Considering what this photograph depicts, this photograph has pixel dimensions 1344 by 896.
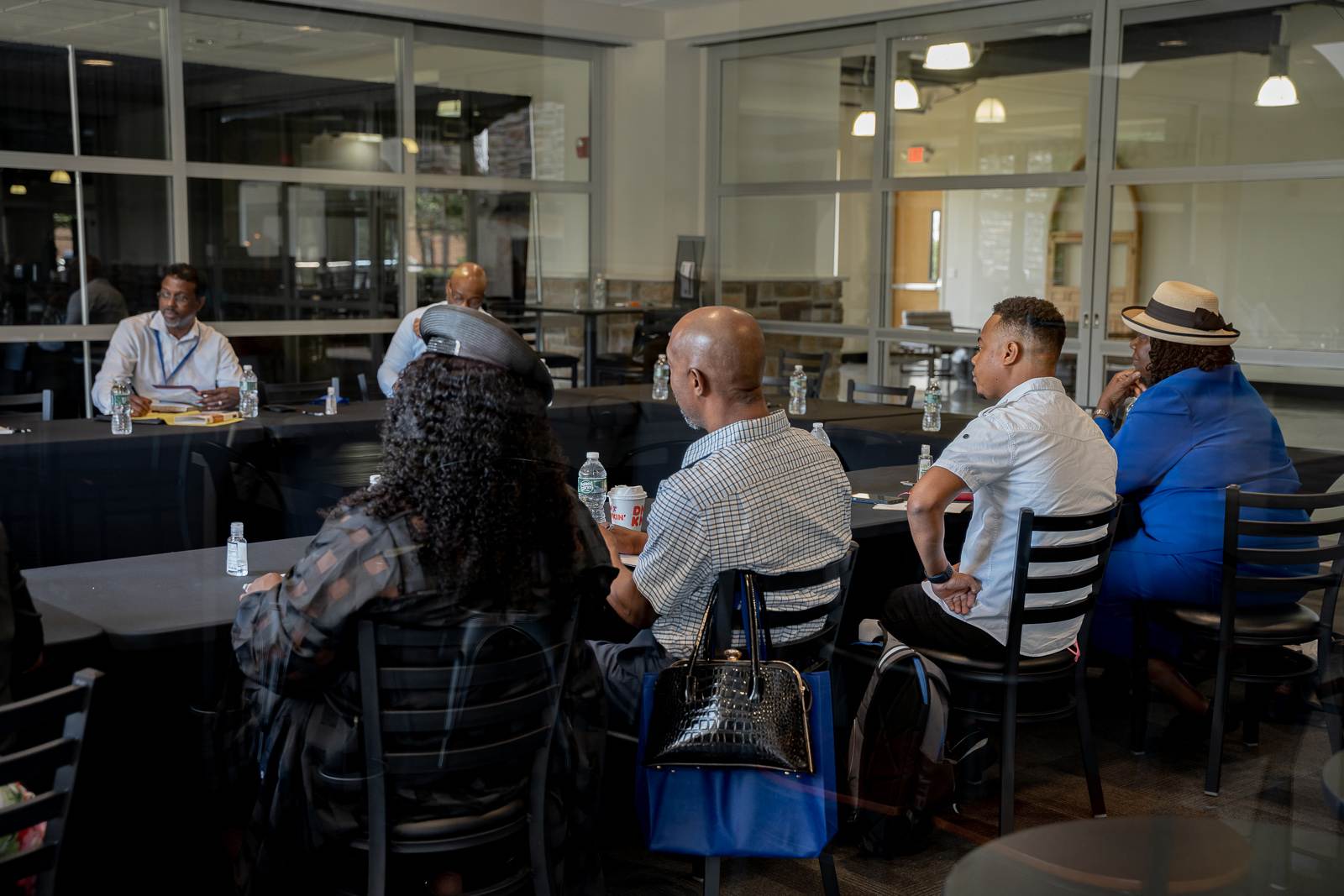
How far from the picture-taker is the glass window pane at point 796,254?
3197 mm

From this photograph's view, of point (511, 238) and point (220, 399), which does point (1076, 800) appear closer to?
point (511, 238)

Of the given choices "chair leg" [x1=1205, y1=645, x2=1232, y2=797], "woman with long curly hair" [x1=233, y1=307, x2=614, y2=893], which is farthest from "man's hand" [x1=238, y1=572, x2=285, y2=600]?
"chair leg" [x1=1205, y1=645, x2=1232, y2=797]

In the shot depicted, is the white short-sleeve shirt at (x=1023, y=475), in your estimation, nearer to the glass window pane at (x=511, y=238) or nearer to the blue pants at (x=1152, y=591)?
the blue pants at (x=1152, y=591)

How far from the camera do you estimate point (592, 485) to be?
2865 mm

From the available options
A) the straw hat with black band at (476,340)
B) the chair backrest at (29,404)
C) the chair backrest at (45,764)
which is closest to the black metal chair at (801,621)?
the straw hat with black band at (476,340)

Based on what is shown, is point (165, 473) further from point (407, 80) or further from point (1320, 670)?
point (1320, 670)

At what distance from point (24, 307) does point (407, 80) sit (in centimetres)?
186

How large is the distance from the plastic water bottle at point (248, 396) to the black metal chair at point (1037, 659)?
1.78 m

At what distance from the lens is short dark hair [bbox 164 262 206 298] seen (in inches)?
152

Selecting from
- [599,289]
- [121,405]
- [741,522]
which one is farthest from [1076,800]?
[121,405]

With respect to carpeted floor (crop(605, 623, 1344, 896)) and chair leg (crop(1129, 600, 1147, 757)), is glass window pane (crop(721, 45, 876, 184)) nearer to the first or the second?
chair leg (crop(1129, 600, 1147, 757))

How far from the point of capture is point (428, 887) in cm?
198

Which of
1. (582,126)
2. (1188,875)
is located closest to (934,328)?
(582,126)

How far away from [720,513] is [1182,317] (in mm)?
1417
